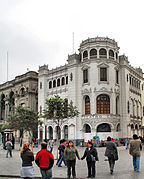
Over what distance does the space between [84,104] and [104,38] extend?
11.8m

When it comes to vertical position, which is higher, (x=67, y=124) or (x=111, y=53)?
(x=111, y=53)

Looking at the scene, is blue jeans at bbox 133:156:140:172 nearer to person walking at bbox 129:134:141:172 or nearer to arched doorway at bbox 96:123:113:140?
person walking at bbox 129:134:141:172

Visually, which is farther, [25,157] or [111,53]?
[111,53]

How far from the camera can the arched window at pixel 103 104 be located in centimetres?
4262

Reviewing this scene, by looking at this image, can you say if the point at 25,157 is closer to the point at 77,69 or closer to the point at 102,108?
the point at 102,108

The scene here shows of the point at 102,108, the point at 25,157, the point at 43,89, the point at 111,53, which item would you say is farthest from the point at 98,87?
the point at 25,157

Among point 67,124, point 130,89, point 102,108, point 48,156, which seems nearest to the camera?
point 48,156

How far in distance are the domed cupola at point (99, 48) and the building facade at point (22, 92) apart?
16456 millimetres

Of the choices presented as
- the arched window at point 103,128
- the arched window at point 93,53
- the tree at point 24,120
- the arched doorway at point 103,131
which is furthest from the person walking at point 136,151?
the arched window at point 93,53

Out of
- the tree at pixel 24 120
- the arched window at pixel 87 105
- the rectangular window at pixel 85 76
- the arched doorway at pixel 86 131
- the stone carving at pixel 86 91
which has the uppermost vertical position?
the rectangular window at pixel 85 76

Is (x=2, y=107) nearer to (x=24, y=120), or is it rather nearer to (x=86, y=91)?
(x=86, y=91)

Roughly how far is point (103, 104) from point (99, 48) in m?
9.47

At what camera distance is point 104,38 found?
1752 inches

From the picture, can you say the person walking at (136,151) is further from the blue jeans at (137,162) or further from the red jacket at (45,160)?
the red jacket at (45,160)
